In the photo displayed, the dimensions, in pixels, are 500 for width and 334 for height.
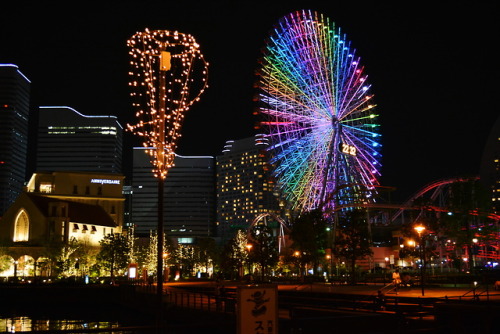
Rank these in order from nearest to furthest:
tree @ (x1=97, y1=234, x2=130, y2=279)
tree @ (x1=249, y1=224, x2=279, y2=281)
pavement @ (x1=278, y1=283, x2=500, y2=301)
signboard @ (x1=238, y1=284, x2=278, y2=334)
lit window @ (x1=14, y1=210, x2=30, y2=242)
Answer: signboard @ (x1=238, y1=284, x2=278, y2=334), pavement @ (x1=278, y1=283, x2=500, y2=301), tree @ (x1=249, y1=224, x2=279, y2=281), tree @ (x1=97, y1=234, x2=130, y2=279), lit window @ (x1=14, y1=210, x2=30, y2=242)

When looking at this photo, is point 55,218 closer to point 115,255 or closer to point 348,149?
point 115,255

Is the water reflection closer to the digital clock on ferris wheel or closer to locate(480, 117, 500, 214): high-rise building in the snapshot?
the digital clock on ferris wheel

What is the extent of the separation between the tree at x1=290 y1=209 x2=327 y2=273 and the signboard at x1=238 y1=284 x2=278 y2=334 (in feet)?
178

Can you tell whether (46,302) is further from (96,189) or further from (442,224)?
→ (96,189)

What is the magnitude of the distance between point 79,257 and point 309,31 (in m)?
46.1

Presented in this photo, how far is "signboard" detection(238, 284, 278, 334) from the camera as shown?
29.7 ft

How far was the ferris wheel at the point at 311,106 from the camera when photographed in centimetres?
6281

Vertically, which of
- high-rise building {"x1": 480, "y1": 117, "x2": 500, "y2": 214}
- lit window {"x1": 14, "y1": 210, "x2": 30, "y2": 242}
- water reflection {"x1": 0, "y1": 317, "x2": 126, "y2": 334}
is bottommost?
water reflection {"x1": 0, "y1": 317, "x2": 126, "y2": 334}

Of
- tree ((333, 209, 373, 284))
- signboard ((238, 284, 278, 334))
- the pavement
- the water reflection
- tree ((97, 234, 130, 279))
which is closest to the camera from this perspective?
signboard ((238, 284, 278, 334))

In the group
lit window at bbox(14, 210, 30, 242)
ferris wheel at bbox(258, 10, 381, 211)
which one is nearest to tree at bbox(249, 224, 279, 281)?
ferris wheel at bbox(258, 10, 381, 211)

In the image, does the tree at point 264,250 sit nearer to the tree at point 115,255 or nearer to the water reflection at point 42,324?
the tree at point 115,255

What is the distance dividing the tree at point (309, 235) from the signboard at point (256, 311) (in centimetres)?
5426

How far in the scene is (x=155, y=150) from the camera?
18.2m

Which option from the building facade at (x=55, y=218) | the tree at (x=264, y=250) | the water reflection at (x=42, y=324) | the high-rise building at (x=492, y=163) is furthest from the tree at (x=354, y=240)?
the high-rise building at (x=492, y=163)
